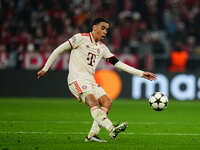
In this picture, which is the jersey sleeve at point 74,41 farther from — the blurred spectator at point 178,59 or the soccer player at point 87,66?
the blurred spectator at point 178,59

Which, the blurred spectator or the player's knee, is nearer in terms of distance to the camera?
the player's knee

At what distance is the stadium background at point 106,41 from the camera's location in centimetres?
2072

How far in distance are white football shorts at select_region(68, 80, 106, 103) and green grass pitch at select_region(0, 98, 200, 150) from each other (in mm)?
742

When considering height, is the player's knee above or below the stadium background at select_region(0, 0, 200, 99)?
below

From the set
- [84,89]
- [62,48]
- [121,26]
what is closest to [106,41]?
[121,26]

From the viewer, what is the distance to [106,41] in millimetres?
21984

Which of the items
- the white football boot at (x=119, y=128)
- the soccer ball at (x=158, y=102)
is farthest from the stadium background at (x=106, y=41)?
the white football boot at (x=119, y=128)

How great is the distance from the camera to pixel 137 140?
9367mm

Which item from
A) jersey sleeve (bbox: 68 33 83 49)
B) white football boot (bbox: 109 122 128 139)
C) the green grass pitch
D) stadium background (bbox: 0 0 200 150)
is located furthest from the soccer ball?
stadium background (bbox: 0 0 200 150)

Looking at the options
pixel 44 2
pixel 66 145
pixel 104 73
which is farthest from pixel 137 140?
pixel 44 2

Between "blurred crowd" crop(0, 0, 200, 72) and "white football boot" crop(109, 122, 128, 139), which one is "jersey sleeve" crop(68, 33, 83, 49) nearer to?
"white football boot" crop(109, 122, 128, 139)

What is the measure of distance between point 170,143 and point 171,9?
14633 millimetres

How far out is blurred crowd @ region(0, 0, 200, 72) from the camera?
21.5m

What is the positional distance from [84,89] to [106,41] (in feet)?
43.0
